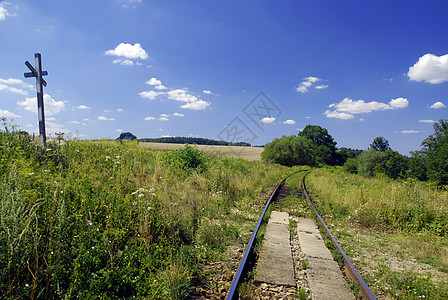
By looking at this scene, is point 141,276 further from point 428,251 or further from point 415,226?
point 415,226

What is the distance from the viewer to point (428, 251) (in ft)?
16.2

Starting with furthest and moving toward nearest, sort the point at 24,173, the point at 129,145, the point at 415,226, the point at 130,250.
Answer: the point at 129,145 < the point at 415,226 < the point at 24,173 < the point at 130,250

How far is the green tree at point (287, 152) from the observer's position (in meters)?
52.4

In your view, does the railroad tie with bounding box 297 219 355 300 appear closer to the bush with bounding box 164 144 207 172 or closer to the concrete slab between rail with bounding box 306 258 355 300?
the concrete slab between rail with bounding box 306 258 355 300

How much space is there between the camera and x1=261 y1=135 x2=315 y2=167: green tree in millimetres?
52434

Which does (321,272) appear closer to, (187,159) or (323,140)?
(187,159)

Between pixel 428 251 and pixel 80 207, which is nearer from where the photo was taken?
pixel 80 207

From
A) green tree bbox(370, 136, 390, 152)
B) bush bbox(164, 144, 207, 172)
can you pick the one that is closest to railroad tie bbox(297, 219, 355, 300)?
bush bbox(164, 144, 207, 172)

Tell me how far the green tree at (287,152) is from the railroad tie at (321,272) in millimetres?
47327

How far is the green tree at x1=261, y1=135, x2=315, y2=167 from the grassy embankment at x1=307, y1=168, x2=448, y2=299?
144 feet

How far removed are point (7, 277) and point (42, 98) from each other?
6.81 m

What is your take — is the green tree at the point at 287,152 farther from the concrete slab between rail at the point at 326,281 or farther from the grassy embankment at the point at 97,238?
the concrete slab between rail at the point at 326,281

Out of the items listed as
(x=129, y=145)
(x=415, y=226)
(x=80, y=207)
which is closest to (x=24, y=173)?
(x=80, y=207)

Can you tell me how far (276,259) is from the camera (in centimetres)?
427
